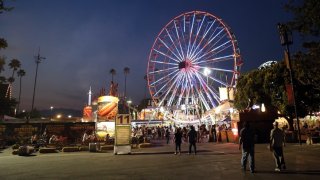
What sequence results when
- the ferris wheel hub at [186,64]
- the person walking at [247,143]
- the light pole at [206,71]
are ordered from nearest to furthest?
the person walking at [247,143] < the light pole at [206,71] < the ferris wheel hub at [186,64]

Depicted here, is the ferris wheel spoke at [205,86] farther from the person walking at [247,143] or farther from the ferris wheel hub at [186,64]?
the person walking at [247,143]

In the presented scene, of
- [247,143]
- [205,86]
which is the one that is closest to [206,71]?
[205,86]

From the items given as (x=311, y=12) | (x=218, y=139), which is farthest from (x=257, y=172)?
(x=218, y=139)

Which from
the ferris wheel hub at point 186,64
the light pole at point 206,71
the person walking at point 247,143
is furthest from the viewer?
the ferris wheel hub at point 186,64

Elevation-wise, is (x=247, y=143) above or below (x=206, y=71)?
below

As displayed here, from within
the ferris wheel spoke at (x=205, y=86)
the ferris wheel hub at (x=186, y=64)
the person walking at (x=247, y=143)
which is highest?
the ferris wheel hub at (x=186, y=64)

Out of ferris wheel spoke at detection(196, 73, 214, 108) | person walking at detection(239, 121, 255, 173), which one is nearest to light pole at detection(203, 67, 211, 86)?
ferris wheel spoke at detection(196, 73, 214, 108)

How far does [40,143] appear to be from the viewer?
29266 millimetres

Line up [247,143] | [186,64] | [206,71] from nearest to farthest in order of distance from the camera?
[247,143] → [206,71] → [186,64]

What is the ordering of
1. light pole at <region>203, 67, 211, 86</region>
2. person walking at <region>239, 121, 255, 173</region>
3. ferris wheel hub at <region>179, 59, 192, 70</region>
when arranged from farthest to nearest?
ferris wheel hub at <region>179, 59, 192, 70</region>, light pole at <region>203, 67, 211, 86</region>, person walking at <region>239, 121, 255, 173</region>

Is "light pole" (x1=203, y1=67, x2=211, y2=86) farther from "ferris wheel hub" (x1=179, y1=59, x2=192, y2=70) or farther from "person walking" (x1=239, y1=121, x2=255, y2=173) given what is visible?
"person walking" (x1=239, y1=121, x2=255, y2=173)

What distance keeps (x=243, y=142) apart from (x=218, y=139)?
69.6 feet

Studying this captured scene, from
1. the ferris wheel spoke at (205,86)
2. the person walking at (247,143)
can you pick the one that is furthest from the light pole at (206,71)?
the person walking at (247,143)

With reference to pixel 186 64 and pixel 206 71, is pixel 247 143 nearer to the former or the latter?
pixel 206 71
